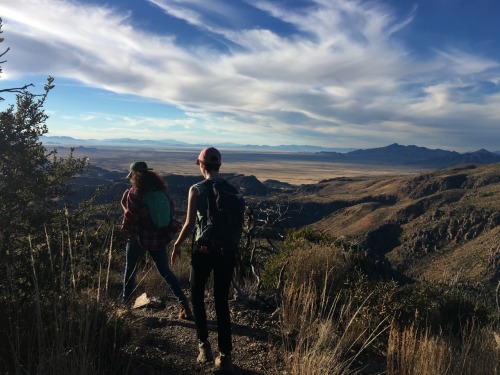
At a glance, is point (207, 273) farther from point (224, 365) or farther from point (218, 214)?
point (224, 365)

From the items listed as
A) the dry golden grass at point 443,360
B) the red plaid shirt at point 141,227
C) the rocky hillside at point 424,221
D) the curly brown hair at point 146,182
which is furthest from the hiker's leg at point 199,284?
the rocky hillside at point 424,221

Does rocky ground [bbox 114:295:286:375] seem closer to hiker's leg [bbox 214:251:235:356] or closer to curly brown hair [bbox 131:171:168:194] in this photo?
hiker's leg [bbox 214:251:235:356]

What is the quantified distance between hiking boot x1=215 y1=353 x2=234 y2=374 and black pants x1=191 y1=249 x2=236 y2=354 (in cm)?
6

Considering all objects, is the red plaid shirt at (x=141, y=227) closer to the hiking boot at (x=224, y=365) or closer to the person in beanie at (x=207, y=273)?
the person in beanie at (x=207, y=273)

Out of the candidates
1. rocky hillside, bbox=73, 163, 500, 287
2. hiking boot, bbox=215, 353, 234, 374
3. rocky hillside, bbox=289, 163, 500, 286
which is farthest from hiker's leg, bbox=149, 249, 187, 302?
rocky hillside, bbox=289, 163, 500, 286

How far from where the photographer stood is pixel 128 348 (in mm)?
3922

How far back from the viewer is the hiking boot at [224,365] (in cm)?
370

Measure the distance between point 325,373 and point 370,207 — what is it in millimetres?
68650

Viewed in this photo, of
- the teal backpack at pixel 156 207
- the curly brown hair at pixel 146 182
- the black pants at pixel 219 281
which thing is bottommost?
the black pants at pixel 219 281

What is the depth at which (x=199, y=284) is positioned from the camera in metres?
3.92

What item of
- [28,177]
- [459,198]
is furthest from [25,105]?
[459,198]

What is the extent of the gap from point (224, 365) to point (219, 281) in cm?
71

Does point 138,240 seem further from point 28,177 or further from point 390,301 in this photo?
point 390,301

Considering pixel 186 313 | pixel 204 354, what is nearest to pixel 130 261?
pixel 186 313
